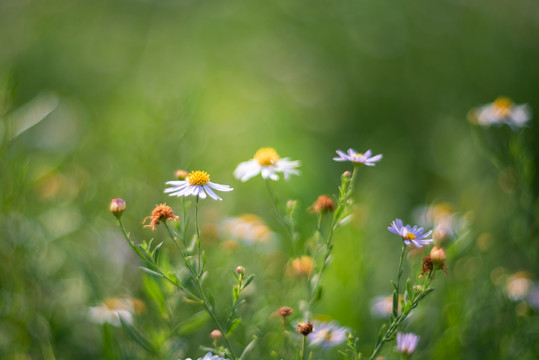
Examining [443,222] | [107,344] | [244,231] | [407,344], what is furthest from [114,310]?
[443,222]

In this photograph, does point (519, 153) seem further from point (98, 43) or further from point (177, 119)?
point (98, 43)

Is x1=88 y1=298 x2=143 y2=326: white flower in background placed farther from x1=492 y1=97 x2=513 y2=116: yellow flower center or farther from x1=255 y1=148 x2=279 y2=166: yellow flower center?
x1=492 y1=97 x2=513 y2=116: yellow flower center

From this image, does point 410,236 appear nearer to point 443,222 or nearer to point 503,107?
point 443,222

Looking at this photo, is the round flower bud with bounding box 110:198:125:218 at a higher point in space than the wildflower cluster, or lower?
higher

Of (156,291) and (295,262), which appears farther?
(295,262)

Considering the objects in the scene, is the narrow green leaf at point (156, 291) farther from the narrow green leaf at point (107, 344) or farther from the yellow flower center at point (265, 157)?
the yellow flower center at point (265, 157)

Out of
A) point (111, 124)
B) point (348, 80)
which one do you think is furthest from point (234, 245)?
point (348, 80)

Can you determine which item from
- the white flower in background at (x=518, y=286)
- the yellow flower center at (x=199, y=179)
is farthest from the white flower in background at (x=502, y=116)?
the yellow flower center at (x=199, y=179)

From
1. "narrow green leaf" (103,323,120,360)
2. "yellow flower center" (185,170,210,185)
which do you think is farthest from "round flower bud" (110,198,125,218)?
"narrow green leaf" (103,323,120,360)

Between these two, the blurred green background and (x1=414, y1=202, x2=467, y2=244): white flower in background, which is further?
the blurred green background
